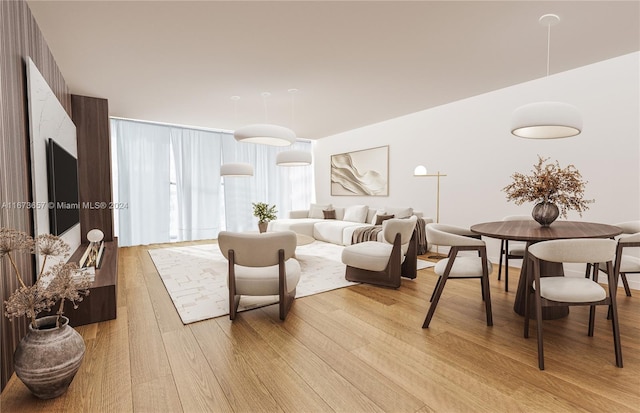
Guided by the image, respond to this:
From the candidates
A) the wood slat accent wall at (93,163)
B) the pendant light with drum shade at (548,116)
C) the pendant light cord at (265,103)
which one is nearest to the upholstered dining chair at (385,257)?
the pendant light with drum shade at (548,116)

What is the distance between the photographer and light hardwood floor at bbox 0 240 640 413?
1633mm

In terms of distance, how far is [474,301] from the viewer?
3049 mm

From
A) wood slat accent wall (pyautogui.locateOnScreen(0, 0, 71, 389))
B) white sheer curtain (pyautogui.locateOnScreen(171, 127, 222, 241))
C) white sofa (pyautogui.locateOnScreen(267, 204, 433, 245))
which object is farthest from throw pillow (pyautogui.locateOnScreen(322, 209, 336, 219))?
wood slat accent wall (pyautogui.locateOnScreen(0, 0, 71, 389))

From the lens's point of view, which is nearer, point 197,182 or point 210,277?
point 210,277

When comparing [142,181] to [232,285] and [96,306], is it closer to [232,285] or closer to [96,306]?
[96,306]

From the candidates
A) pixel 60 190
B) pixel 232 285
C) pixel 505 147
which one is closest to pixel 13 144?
pixel 60 190

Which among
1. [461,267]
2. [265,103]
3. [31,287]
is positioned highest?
[265,103]

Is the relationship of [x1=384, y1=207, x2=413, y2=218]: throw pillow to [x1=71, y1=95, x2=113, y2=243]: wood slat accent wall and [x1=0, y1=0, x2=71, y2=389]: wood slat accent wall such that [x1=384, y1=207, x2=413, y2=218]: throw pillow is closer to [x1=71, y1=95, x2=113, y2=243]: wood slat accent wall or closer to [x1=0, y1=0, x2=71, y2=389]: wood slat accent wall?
[x1=71, y1=95, x2=113, y2=243]: wood slat accent wall

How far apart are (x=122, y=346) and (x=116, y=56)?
281cm

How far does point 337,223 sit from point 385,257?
2967 millimetres

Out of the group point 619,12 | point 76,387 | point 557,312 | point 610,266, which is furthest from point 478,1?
point 76,387

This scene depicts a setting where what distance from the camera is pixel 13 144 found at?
193 centimetres

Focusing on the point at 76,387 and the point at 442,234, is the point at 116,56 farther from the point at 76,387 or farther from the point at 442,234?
the point at 442,234

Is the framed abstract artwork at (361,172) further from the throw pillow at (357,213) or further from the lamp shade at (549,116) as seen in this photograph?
the lamp shade at (549,116)
